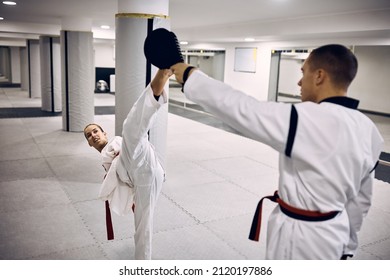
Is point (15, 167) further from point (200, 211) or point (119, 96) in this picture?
point (200, 211)

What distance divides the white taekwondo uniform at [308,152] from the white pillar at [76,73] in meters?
8.58

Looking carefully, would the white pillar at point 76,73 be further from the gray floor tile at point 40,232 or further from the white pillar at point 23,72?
the white pillar at point 23,72

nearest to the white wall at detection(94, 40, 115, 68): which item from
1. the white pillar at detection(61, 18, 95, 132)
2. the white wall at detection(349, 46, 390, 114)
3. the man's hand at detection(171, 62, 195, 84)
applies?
the white pillar at detection(61, 18, 95, 132)

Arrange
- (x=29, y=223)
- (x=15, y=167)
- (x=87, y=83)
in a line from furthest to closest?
(x=87, y=83) → (x=15, y=167) → (x=29, y=223)

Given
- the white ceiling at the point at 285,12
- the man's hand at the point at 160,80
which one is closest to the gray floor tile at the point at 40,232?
the man's hand at the point at 160,80

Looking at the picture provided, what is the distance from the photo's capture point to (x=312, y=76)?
65.8 inches

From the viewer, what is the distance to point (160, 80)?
2025mm

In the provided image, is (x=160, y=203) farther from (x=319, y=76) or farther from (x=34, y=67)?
(x=34, y=67)

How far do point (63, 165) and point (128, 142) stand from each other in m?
4.70

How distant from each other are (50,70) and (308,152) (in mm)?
12163

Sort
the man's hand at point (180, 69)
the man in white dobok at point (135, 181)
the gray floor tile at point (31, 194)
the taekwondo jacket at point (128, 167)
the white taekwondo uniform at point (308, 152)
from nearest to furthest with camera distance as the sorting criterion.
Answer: the white taekwondo uniform at point (308, 152), the man's hand at point (180, 69), the taekwondo jacket at point (128, 167), the man in white dobok at point (135, 181), the gray floor tile at point (31, 194)

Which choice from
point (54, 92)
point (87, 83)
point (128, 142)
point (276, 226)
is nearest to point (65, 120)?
point (87, 83)

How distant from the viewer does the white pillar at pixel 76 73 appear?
30.4 feet

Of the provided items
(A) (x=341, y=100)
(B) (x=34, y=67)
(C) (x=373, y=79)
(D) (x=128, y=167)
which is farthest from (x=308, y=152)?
(B) (x=34, y=67)
